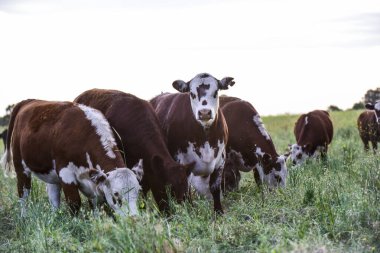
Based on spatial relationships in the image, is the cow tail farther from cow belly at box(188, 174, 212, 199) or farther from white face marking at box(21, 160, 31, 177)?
cow belly at box(188, 174, 212, 199)

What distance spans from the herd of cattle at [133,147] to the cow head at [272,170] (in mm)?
19

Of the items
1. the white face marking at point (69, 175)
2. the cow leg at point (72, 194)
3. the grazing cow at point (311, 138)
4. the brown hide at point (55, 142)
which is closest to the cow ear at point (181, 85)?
the brown hide at point (55, 142)

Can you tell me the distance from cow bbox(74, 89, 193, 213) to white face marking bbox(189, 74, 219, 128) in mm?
677

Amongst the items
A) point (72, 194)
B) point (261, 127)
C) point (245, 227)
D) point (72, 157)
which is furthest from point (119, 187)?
point (261, 127)

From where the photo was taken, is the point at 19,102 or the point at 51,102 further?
the point at 19,102

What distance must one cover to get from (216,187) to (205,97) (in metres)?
1.67

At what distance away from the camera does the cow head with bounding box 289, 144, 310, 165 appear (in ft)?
52.1

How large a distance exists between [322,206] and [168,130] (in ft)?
11.0

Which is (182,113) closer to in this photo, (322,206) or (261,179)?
(261,179)

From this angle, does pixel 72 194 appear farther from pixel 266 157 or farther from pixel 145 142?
pixel 266 157

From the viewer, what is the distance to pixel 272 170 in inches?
460

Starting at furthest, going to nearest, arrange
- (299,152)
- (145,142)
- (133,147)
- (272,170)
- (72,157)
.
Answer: (299,152), (272,170), (133,147), (145,142), (72,157)

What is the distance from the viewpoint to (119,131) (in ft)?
31.2

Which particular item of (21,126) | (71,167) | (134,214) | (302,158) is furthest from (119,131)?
(302,158)
